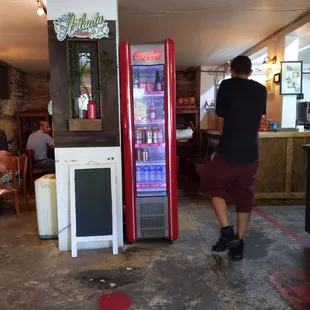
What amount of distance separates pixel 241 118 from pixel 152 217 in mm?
1317

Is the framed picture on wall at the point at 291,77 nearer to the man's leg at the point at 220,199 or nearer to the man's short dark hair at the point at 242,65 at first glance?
the man's short dark hair at the point at 242,65

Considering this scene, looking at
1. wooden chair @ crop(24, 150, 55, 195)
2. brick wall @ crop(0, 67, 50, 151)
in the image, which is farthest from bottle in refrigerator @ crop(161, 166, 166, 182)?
brick wall @ crop(0, 67, 50, 151)

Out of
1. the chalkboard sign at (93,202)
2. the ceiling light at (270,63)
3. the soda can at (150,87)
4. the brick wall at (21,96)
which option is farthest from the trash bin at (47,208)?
the brick wall at (21,96)

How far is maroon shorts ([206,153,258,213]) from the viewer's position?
2.95 meters

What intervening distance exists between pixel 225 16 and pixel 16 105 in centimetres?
581

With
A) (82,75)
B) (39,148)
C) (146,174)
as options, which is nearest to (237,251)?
(146,174)

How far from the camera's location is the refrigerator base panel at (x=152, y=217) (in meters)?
3.37

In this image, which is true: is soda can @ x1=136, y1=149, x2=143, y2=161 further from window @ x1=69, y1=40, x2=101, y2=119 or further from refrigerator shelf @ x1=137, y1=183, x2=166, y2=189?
window @ x1=69, y1=40, x2=101, y2=119

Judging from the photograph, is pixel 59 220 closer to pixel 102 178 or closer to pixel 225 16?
pixel 102 178

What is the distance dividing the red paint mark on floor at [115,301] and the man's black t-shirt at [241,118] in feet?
4.61

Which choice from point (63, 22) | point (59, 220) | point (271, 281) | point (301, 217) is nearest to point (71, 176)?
point (59, 220)

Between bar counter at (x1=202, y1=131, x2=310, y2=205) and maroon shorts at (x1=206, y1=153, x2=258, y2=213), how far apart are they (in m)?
1.92

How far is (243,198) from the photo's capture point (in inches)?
118

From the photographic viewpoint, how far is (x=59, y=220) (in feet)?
10.8
